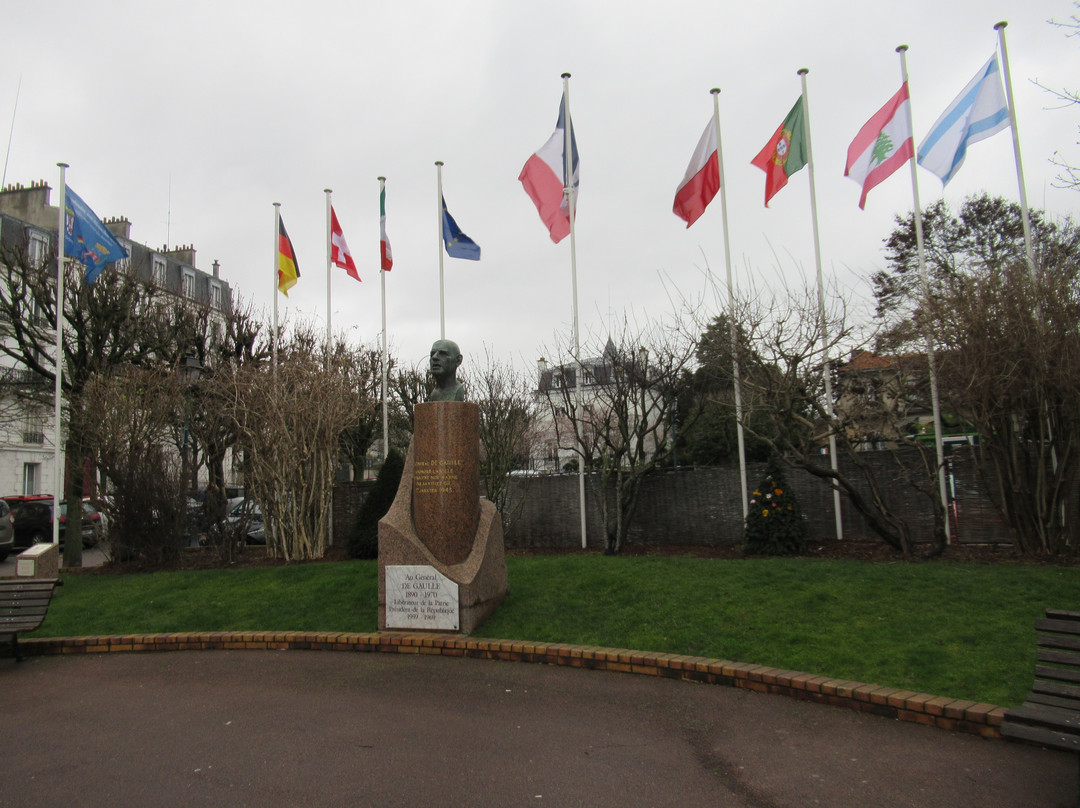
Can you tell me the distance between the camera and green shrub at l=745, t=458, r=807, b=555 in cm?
1215

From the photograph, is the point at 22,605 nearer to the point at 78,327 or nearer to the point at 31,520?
the point at 78,327

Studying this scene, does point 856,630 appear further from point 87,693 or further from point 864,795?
point 87,693

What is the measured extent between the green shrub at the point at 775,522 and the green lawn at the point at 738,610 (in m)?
1.45

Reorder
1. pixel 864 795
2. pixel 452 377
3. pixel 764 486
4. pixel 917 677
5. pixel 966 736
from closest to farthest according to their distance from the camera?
pixel 864 795 < pixel 966 736 < pixel 917 677 < pixel 452 377 < pixel 764 486

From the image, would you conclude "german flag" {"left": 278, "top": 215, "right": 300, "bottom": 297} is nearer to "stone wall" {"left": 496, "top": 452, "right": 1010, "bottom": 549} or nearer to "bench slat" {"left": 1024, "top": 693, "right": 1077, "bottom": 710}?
"stone wall" {"left": 496, "top": 452, "right": 1010, "bottom": 549}

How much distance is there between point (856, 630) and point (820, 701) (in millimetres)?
1344

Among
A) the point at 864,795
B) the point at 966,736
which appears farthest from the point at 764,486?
the point at 864,795

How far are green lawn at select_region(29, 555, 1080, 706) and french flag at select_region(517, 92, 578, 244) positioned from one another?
22.7 feet

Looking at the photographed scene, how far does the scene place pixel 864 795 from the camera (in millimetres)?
4422

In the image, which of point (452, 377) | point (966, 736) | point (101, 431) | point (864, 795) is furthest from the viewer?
point (101, 431)

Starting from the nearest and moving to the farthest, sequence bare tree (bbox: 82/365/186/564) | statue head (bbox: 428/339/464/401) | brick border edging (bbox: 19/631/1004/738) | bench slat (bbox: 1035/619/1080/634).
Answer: bench slat (bbox: 1035/619/1080/634) < brick border edging (bbox: 19/631/1004/738) < statue head (bbox: 428/339/464/401) < bare tree (bbox: 82/365/186/564)

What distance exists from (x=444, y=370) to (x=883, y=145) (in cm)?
873

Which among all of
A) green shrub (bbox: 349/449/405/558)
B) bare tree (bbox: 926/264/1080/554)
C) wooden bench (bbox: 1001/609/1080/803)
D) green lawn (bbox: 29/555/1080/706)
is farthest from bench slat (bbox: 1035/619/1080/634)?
green shrub (bbox: 349/449/405/558)

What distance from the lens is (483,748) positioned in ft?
17.4
